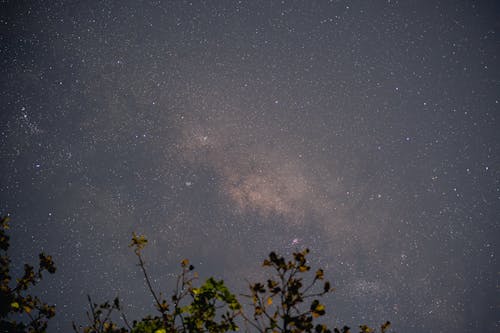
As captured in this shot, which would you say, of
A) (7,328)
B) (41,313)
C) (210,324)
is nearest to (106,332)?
(41,313)

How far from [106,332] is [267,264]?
3527 mm

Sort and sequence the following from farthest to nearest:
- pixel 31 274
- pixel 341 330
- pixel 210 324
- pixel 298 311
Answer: pixel 31 274, pixel 210 324, pixel 341 330, pixel 298 311

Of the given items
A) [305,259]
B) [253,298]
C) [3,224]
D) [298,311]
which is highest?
[3,224]

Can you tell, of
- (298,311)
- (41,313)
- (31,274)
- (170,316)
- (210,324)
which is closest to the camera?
(298,311)

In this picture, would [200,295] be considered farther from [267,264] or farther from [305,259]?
[305,259]

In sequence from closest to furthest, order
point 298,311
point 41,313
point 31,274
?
point 298,311, point 31,274, point 41,313

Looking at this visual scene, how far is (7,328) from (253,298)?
4.63 meters

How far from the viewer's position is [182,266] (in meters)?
2.88

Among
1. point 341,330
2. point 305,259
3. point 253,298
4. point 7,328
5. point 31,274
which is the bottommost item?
point 341,330

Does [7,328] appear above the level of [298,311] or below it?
above

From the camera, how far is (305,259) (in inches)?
97.3

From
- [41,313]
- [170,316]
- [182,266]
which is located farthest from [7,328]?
[182,266]

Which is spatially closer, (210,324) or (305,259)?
(305,259)

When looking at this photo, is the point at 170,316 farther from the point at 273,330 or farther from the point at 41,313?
the point at 41,313
